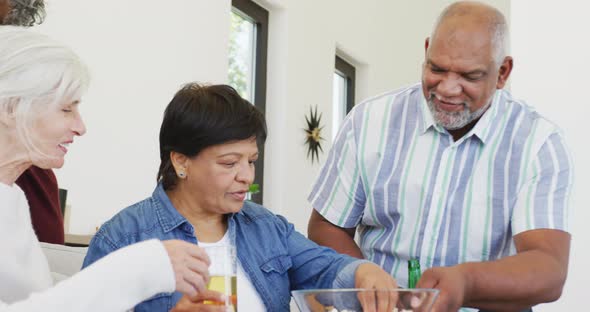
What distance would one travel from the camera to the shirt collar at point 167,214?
1.81m

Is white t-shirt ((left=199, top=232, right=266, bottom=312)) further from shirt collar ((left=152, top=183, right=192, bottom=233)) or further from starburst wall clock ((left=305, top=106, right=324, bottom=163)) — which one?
starburst wall clock ((left=305, top=106, right=324, bottom=163))

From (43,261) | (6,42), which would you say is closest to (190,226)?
(43,261)

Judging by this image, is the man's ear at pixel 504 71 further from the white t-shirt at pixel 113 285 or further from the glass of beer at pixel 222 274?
the white t-shirt at pixel 113 285

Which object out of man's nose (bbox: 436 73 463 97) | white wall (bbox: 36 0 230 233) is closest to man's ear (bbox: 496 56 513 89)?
man's nose (bbox: 436 73 463 97)

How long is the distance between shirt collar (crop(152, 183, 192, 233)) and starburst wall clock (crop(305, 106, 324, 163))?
434 cm

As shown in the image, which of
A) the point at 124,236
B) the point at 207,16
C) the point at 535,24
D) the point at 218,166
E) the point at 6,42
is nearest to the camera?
the point at 6,42

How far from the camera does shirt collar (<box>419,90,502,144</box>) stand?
2.02 m

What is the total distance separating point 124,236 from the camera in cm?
174

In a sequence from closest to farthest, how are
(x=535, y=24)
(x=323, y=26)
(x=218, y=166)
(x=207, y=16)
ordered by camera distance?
(x=218, y=166) → (x=535, y=24) → (x=207, y=16) → (x=323, y=26)

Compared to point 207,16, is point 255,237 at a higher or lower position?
lower

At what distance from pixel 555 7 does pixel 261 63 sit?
2907 mm

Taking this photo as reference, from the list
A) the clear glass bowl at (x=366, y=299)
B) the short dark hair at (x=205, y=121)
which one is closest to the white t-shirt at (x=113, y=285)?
the clear glass bowl at (x=366, y=299)

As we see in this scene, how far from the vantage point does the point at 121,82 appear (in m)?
4.11

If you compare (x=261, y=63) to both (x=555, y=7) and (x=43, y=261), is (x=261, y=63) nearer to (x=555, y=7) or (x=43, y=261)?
(x=555, y=7)
